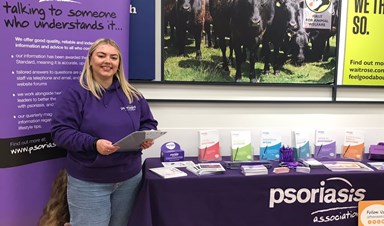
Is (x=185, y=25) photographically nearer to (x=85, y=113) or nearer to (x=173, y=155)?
(x=173, y=155)

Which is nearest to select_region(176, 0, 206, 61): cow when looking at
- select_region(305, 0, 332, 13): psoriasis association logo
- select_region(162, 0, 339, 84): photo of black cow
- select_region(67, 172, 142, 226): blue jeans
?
select_region(162, 0, 339, 84): photo of black cow

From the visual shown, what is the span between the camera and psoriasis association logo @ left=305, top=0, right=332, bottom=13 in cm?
245

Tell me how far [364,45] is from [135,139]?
1925 mm

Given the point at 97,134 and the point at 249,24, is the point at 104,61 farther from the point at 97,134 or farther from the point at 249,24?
the point at 249,24

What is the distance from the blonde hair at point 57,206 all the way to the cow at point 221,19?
4.36ft

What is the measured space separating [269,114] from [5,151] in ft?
5.66

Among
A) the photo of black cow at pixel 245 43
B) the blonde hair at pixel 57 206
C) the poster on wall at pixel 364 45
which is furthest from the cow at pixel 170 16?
the poster on wall at pixel 364 45

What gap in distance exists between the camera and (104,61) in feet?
5.54

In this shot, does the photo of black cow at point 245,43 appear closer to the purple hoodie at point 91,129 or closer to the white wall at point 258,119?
the white wall at point 258,119

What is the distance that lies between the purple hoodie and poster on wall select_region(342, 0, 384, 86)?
1.74 meters

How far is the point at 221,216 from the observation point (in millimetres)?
1988

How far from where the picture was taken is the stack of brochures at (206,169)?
6.57 ft

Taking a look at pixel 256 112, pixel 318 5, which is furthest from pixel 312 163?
pixel 318 5

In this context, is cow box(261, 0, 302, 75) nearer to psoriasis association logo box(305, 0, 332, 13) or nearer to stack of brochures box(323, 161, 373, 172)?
psoriasis association logo box(305, 0, 332, 13)
